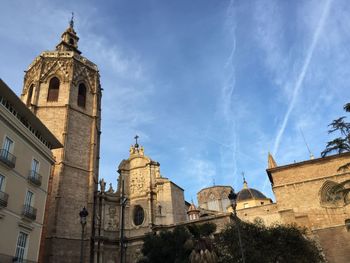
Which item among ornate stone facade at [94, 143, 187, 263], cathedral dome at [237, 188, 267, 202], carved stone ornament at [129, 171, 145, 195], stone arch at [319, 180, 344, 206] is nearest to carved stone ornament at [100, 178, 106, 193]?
ornate stone facade at [94, 143, 187, 263]

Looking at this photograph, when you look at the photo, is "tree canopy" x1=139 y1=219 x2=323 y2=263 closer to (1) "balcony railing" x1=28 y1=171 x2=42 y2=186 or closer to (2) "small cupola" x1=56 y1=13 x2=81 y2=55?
(1) "balcony railing" x1=28 y1=171 x2=42 y2=186

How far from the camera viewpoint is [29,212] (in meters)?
17.1

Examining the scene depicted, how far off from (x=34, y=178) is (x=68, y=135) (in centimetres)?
1089

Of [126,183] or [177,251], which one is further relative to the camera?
[126,183]

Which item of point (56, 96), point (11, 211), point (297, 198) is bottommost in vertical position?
point (11, 211)

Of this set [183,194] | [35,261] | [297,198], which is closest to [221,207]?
[183,194]

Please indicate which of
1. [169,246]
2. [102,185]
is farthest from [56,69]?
[169,246]

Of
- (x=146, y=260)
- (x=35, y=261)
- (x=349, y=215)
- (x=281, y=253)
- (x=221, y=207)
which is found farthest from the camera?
(x=221, y=207)

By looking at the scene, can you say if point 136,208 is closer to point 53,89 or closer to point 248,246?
point 53,89

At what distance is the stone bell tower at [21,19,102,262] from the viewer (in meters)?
24.6

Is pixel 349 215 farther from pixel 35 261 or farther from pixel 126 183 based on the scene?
pixel 35 261

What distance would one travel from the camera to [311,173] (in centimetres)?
2741

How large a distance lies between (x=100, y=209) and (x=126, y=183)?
431cm

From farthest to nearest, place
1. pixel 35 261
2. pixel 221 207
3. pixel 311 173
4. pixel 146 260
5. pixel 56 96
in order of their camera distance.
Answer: pixel 221 207, pixel 56 96, pixel 311 173, pixel 146 260, pixel 35 261
